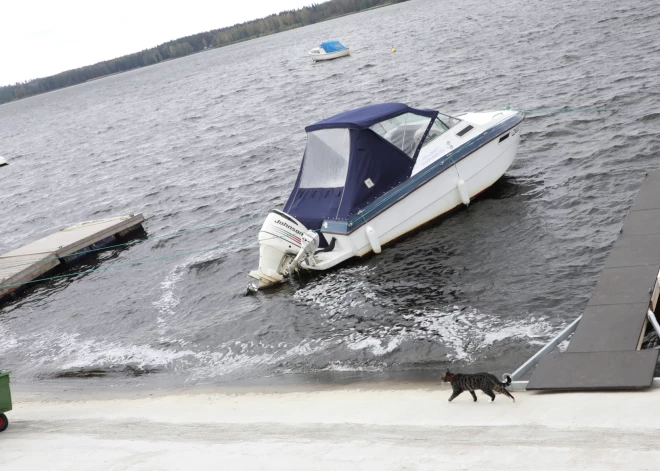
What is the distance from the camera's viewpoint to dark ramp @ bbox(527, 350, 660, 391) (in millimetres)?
8727

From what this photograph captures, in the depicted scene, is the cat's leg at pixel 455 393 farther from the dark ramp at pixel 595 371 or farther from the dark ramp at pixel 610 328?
the dark ramp at pixel 610 328

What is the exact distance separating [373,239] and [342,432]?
8188 millimetres

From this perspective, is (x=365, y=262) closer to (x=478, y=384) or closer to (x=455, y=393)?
(x=455, y=393)

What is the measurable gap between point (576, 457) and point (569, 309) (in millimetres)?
5776

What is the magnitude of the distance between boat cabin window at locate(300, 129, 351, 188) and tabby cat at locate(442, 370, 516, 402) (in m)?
8.86

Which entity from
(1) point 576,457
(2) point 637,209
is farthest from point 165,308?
(1) point 576,457

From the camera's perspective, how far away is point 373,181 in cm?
1759

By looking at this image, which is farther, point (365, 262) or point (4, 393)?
point (365, 262)

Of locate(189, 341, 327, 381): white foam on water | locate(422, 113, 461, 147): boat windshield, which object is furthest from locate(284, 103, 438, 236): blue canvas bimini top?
locate(189, 341, 327, 381): white foam on water

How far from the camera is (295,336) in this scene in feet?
47.7

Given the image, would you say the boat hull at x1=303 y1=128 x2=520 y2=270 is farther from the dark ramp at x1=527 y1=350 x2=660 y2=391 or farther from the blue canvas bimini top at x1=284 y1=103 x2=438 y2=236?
the dark ramp at x1=527 y1=350 x2=660 y2=391

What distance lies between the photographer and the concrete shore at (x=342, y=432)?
7500 mm

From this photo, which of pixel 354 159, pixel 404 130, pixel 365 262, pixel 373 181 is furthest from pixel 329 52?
pixel 365 262

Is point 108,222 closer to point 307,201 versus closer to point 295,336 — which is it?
point 307,201
